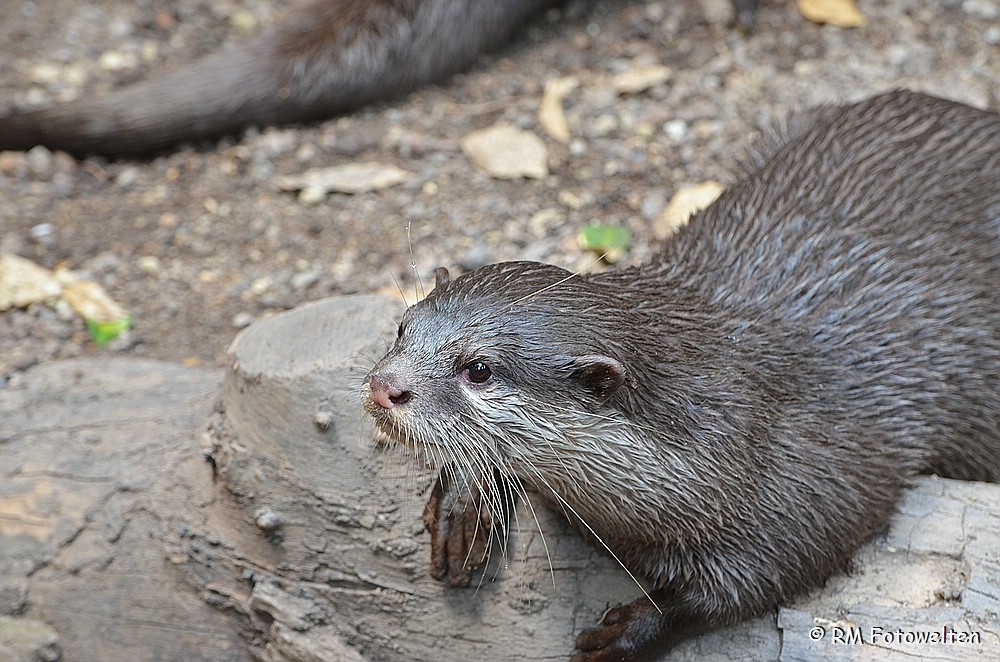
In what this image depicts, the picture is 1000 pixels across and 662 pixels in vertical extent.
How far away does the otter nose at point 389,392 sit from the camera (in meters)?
1.46

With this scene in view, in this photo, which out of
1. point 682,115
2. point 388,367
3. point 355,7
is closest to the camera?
point 388,367

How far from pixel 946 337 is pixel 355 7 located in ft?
6.45

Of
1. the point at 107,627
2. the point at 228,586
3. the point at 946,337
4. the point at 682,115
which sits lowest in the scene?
the point at 107,627

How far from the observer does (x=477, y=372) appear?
1.48 metres

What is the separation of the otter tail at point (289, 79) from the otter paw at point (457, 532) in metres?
1.74

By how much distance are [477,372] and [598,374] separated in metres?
0.16

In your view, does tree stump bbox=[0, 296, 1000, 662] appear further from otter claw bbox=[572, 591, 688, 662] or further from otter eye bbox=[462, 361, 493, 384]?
otter eye bbox=[462, 361, 493, 384]

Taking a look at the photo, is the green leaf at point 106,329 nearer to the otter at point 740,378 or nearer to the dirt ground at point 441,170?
the dirt ground at point 441,170

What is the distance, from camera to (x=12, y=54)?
344 centimetres

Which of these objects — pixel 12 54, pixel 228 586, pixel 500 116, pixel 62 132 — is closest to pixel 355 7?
pixel 500 116

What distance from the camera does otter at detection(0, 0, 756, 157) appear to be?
305 centimetres

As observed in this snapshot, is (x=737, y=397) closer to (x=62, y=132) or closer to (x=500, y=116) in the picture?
(x=500, y=116)

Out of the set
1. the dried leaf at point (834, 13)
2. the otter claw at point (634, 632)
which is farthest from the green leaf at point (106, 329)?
the dried leaf at point (834, 13)

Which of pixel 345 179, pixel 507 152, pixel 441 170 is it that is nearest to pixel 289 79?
pixel 345 179
